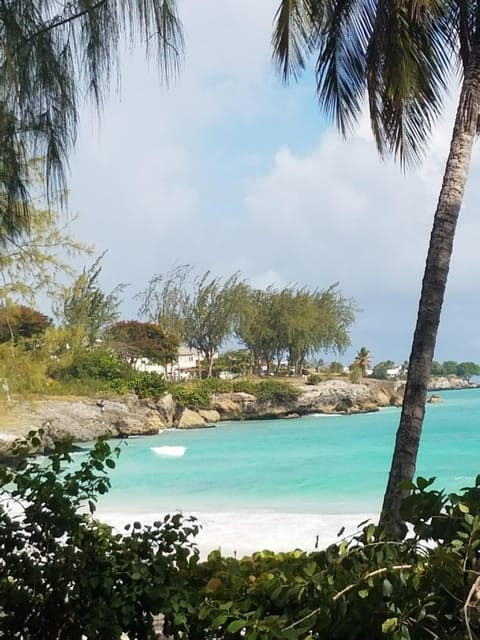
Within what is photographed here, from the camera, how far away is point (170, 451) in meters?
21.0

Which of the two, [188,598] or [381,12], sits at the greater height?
[381,12]

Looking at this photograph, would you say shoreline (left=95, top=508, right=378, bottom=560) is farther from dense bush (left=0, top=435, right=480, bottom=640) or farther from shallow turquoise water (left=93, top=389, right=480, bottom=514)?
dense bush (left=0, top=435, right=480, bottom=640)

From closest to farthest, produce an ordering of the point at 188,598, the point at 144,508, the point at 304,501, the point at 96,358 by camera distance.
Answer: the point at 188,598 → the point at 144,508 → the point at 304,501 → the point at 96,358

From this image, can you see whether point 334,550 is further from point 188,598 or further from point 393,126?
point 393,126

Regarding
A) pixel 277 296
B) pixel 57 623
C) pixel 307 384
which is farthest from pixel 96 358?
pixel 57 623

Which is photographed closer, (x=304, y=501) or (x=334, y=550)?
(x=334, y=550)

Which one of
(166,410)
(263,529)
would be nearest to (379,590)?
(263,529)

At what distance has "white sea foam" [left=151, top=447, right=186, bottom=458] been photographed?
67.4 feet

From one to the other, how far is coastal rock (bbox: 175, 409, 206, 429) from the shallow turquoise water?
74 cm

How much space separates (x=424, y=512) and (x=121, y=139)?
168 centimetres

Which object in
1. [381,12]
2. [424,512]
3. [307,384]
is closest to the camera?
[424,512]

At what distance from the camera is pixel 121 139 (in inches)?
101

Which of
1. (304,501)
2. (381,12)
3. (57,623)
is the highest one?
(381,12)

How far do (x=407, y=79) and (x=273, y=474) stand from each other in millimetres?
13899
